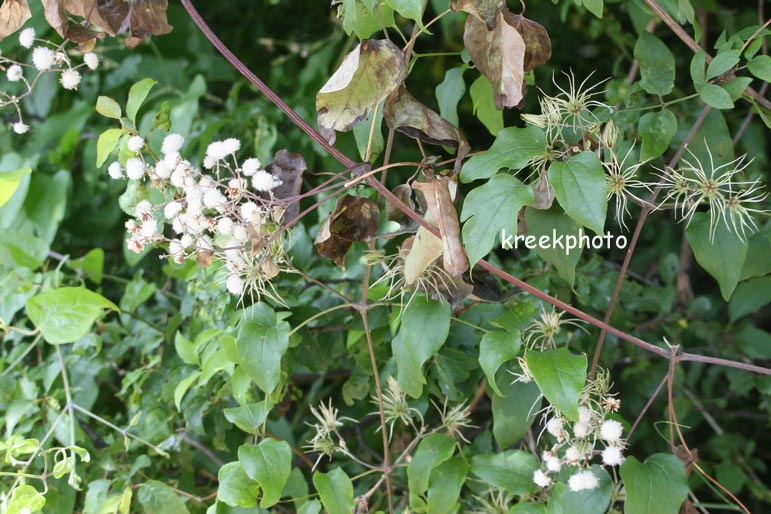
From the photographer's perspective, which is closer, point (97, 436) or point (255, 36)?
point (97, 436)

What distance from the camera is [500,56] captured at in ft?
2.10

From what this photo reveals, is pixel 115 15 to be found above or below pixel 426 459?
above

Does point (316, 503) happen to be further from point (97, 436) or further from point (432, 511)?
point (97, 436)

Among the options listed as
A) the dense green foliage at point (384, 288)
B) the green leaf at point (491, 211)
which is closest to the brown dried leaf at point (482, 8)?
the dense green foliage at point (384, 288)

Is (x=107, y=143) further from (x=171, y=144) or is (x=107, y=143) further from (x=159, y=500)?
(x=159, y=500)

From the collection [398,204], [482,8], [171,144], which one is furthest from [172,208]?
[482,8]

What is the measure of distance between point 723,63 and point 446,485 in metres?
0.41

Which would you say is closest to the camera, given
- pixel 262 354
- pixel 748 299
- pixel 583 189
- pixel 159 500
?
pixel 583 189

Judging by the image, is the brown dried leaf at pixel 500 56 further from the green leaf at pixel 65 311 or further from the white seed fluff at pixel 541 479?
the green leaf at pixel 65 311

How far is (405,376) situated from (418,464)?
98mm

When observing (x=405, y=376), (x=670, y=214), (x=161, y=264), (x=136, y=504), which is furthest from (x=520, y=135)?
(x=670, y=214)

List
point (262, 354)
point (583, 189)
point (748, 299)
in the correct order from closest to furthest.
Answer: point (583, 189)
point (262, 354)
point (748, 299)

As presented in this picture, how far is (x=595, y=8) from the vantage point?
0.62m

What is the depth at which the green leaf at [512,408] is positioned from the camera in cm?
70
